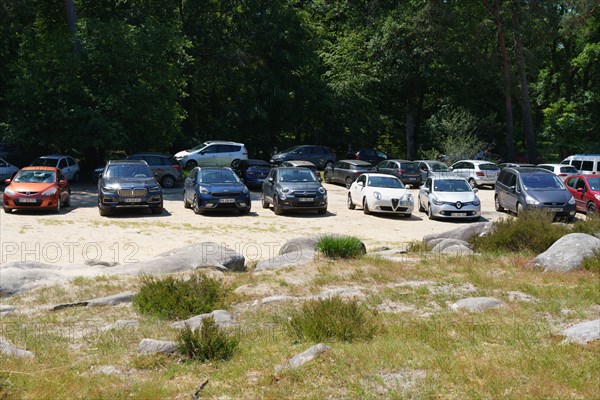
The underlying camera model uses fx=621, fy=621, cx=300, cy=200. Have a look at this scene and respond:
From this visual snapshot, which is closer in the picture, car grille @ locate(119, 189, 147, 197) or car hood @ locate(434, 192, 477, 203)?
car grille @ locate(119, 189, 147, 197)

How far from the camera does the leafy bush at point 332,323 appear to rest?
7082 mm

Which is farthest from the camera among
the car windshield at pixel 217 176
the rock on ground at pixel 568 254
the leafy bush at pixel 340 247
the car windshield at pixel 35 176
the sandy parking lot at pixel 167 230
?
the car windshield at pixel 217 176

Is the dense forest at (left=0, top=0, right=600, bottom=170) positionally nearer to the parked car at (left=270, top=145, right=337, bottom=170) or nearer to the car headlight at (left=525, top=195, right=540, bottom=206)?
the parked car at (left=270, top=145, right=337, bottom=170)

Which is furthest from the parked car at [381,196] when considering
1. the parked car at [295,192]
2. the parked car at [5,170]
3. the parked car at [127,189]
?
the parked car at [5,170]

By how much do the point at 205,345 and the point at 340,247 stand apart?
681cm

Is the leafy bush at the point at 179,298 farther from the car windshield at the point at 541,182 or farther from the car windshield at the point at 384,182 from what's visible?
the car windshield at the point at 541,182

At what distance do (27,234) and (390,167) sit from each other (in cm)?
2012

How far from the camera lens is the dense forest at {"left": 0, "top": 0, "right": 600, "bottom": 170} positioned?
3049cm

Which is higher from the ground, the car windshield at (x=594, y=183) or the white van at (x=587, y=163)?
the white van at (x=587, y=163)

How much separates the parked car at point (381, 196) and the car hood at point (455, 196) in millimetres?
1022

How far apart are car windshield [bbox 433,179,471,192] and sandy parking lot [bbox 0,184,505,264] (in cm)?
121

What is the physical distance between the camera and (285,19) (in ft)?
137

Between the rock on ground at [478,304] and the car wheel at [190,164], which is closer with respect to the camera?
the rock on ground at [478,304]

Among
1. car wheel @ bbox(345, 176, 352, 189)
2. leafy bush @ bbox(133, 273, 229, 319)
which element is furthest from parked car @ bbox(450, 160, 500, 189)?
leafy bush @ bbox(133, 273, 229, 319)
